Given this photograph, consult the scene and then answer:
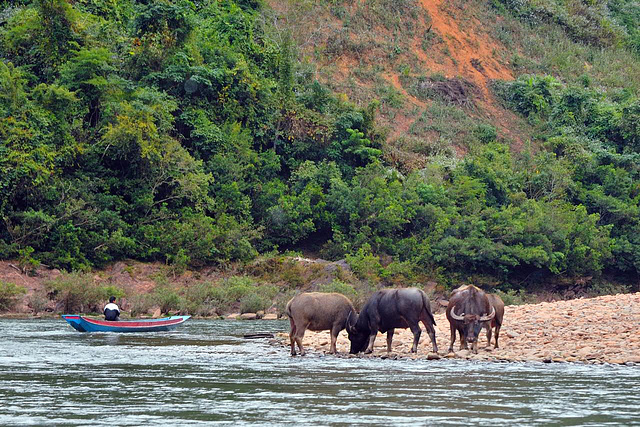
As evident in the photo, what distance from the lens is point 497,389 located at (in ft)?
49.4

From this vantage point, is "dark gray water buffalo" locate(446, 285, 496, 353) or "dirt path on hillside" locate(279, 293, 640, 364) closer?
"dirt path on hillside" locate(279, 293, 640, 364)

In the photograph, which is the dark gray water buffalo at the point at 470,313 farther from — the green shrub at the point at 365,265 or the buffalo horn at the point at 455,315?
the green shrub at the point at 365,265

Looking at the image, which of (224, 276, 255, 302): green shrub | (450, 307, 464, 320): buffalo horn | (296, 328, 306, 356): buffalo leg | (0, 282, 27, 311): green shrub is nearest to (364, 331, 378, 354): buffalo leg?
(296, 328, 306, 356): buffalo leg

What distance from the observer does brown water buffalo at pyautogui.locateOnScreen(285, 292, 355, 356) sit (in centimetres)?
2055

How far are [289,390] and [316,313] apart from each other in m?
5.40

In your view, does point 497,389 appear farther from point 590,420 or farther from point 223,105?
point 223,105

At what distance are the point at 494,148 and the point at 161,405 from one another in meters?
47.8

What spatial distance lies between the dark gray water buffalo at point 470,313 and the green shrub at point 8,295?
22.0m

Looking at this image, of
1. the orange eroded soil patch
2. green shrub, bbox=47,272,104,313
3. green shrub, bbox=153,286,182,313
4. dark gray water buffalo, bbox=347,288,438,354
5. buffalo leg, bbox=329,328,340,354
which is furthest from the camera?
the orange eroded soil patch

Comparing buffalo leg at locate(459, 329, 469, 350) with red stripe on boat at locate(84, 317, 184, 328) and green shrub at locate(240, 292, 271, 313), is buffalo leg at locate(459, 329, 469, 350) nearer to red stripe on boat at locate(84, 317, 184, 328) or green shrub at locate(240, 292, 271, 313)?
red stripe on boat at locate(84, 317, 184, 328)

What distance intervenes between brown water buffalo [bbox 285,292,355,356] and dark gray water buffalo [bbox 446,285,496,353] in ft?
8.44

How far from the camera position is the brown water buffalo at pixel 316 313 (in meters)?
20.5

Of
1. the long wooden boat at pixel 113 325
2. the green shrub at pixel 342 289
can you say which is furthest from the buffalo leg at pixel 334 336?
the green shrub at pixel 342 289

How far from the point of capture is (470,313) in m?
19.6
